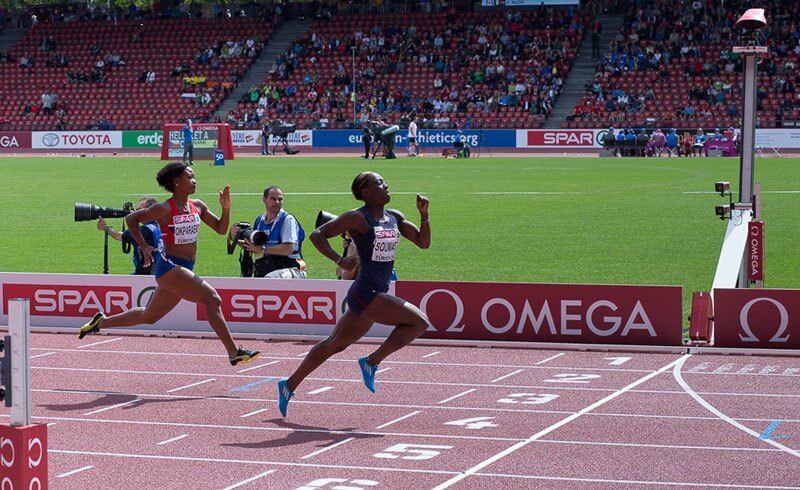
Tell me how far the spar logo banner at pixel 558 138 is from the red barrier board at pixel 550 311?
44183 mm

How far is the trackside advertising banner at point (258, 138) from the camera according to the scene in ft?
199

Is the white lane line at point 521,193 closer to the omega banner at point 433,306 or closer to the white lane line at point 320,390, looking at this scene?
the omega banner at point 433,306

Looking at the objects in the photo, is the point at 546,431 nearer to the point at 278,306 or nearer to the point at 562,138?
the point at 278,306

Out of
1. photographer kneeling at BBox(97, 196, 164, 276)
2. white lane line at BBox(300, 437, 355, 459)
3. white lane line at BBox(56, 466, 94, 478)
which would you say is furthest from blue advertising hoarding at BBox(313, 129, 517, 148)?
white lane line at BBox(56, 466, 94, 478)

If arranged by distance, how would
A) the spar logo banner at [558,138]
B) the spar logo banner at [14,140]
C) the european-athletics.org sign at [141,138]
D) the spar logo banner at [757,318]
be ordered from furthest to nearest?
the spar logo banner at [14,140] < the european-athletics.org sign at [141,138] < the spar logo banner at [558,138] < the spar logo banner at [757,318]

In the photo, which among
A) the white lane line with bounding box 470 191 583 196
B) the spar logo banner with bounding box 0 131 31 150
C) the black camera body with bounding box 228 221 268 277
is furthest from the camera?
the spar logo banner with bounding box 0 131 31 150

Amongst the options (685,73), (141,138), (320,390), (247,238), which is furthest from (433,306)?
(141,138)

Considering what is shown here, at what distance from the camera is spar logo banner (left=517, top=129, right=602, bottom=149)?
186 feet

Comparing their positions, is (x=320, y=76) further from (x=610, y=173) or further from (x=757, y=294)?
(x=757, y=294)

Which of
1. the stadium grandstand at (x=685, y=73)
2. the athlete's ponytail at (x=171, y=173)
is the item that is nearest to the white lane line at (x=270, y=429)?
the athlete's ponytail at (x=171, y=173)

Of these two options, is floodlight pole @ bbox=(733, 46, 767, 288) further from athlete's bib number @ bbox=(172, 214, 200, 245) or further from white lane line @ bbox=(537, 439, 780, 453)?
athlete's bib number @ bbox=(172, 214, 200, 245)

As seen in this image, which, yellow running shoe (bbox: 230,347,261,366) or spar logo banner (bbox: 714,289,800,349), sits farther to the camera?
spar logo banner (bbox: 714,289,800,349)

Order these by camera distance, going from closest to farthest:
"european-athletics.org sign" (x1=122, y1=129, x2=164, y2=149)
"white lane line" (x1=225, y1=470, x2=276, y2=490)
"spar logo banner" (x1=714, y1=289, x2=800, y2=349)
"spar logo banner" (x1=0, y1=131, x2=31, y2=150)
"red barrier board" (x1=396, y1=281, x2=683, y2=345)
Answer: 1. "white lane line" (x1=225, y1=470, x2=276, y2=490)
2. "spar logo banner" (x1=714, y1=289, x2=800, y2=349)
3. "red barrier board" (x1=396, y1=281, x2=683, y2=345)
4. "european-athletics.org sign" (x1=122, y1=129, x2=164, y2=149)
5. "spar logo banner" (x1=0, y1=131, x2=31, y2=150)

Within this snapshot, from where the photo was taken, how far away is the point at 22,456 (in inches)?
237
